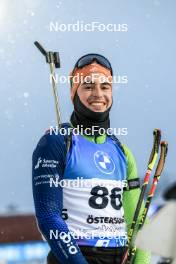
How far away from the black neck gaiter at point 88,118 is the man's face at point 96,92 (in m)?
0.03

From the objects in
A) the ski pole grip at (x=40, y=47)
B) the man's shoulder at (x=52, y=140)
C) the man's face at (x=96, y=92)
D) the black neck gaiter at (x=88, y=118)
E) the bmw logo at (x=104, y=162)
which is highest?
the ski pole grip at (x=40, y=47)

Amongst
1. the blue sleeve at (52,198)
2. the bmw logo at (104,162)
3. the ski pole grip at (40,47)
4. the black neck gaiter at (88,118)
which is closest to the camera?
the blue sleeve at (52,198)

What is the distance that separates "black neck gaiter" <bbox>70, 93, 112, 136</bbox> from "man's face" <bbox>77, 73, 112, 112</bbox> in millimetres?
33

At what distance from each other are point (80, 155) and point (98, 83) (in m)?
0.55

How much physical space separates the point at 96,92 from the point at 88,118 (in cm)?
22

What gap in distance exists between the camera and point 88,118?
4.46m

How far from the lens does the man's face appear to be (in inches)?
171

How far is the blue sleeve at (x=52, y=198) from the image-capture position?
3.84m

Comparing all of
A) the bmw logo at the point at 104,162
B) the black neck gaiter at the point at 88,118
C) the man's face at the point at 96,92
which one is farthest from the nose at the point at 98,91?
the bmw logo at the point at 104,162

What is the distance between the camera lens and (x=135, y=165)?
4434 mm

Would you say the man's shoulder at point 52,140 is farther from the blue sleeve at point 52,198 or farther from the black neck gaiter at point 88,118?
the black neck gaiter at point 88,118

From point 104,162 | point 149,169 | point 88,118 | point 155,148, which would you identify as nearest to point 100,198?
point 104,162

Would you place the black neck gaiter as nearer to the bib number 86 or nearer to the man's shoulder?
the man's shoulder

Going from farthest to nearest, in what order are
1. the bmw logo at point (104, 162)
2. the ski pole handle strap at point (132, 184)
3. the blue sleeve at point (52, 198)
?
the ski pole handle strap at point (132, 184)
the bmw logo at point (104, 162)
the blue sleeve at point (52, 198)
